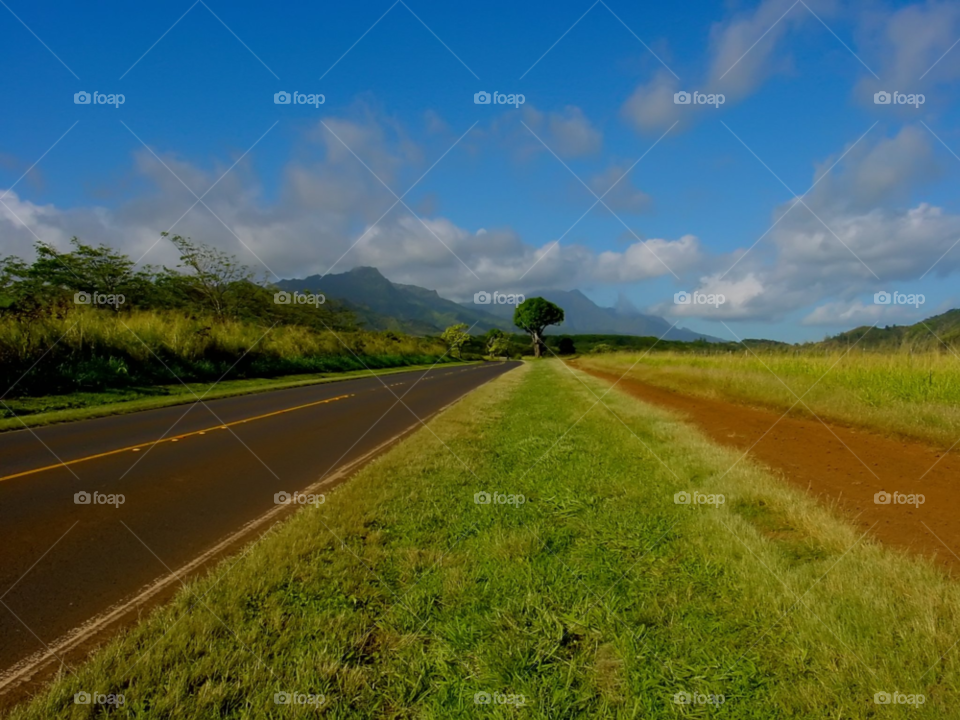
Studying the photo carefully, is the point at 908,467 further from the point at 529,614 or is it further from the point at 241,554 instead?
the point at 241,554

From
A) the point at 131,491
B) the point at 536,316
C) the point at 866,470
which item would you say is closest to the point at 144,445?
the point at 131,491

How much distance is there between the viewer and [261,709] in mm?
2557

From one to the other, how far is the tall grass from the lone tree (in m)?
64.9

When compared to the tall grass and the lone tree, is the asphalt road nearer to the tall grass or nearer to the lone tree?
the tall grass

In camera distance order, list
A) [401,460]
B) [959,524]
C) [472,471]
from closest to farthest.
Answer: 1. [959,524]
2. [472,471]
3. [401,460]

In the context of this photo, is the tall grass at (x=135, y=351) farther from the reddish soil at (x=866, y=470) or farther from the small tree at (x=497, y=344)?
the small tree at (x=497, y=344)

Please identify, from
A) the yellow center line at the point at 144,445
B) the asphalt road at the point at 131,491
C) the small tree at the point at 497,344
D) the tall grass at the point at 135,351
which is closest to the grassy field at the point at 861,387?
the asphalt road at the point at 131,491

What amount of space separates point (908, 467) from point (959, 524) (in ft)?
9.33

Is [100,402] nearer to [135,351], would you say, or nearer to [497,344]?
[135,351]

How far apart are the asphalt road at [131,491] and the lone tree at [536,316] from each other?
85.6 m

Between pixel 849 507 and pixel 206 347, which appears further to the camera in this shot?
pixel 206 347

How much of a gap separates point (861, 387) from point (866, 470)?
6.27m

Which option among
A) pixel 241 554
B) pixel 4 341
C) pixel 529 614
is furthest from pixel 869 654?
pixel 4 341

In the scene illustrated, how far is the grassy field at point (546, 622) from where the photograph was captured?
2.65m
